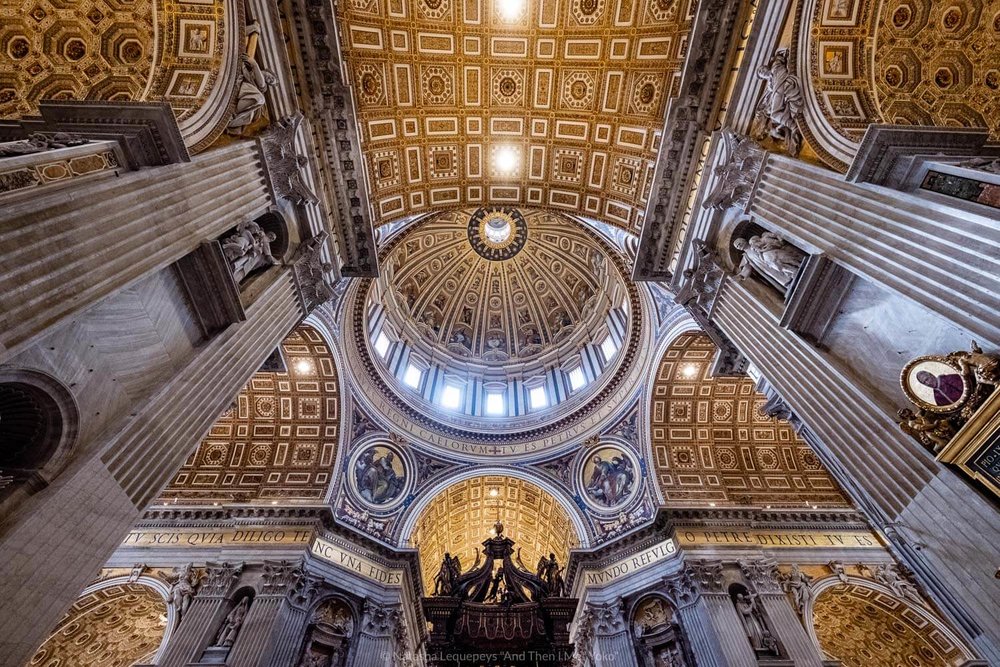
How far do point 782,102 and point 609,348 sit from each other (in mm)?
13599

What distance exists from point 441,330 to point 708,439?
13751mm

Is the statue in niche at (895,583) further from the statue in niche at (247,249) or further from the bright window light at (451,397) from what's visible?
the statue in niche at (247,249)

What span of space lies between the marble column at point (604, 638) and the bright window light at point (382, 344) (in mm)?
12082

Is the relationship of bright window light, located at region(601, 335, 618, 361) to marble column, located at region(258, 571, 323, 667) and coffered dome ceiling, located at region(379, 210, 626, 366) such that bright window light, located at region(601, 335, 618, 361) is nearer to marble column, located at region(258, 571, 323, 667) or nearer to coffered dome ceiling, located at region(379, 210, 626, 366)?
coffered dome ceiling, located at region(379, 210, 626, 366)

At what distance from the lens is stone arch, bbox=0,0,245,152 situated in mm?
7770

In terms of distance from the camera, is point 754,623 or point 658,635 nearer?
point 754,623

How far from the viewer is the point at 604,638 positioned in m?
13.3

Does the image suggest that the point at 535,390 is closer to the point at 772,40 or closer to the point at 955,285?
the point at 772,40

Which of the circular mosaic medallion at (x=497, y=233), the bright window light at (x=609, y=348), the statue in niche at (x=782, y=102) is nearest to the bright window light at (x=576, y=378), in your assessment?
the bright window light at (x=609, y=348)

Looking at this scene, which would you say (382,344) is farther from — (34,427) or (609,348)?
(34,427)

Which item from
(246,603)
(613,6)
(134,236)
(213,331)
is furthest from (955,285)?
(246,603)

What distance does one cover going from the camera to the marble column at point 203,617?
429 inches

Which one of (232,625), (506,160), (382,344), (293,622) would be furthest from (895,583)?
(382,344)

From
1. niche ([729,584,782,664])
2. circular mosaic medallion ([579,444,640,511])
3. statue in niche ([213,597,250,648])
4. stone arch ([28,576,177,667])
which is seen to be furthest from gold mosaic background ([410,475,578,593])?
stone arch ([28,576,177,667])
